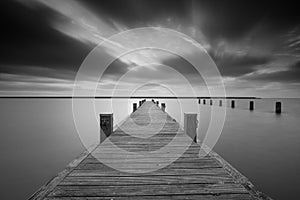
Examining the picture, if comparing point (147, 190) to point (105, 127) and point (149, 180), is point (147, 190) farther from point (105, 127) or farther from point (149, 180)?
point (105, 127)

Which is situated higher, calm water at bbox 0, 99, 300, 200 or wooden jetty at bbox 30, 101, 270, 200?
wooden jetty at bbox 30, 101, 270, 200

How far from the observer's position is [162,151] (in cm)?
366

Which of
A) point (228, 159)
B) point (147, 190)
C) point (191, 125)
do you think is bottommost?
point (228, 159)

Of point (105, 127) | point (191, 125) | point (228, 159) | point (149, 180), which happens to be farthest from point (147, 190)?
point (228, 159)

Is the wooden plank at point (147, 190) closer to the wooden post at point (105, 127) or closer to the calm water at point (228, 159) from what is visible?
the wooden post at point (105, 127)

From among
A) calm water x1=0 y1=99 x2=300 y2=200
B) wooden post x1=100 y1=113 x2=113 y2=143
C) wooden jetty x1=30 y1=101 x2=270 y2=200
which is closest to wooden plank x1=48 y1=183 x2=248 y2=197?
wooden jetty x1=30 y1=101 x2=270 y2=200

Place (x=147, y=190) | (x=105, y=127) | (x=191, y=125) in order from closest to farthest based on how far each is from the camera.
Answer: (x=147, y=190)
(x=191, y=125)
(x=105, y=127)

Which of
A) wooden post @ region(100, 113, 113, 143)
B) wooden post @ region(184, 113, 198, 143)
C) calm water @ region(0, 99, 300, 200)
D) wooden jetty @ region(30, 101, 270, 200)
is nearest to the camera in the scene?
wooden jetty @ region(30, 101, 270, 200)

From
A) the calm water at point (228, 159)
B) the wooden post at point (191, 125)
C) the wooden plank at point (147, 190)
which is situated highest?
the wooden post at point (191, 125)

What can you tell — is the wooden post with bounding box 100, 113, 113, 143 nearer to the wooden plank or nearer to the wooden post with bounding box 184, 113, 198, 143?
the wooden post with bounding box 184, 113, 198, 143

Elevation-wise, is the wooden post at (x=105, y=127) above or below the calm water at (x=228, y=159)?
above

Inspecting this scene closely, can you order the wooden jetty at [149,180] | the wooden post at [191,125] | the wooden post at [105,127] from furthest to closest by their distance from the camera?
the wooden post at [105,127]
the wooden post at [191,125]
the wooden jetty at [149,180]

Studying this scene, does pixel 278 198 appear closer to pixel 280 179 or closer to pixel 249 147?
pixel 280 179

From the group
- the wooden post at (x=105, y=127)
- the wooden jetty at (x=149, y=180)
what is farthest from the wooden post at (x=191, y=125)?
the wooden post at (x=105, y=127)
